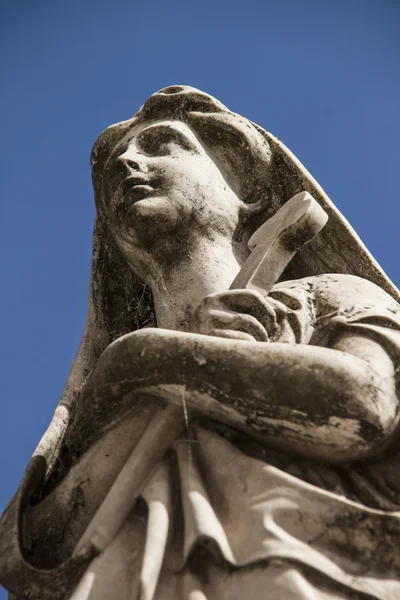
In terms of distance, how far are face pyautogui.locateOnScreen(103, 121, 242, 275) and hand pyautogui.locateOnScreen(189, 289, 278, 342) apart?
985 mm

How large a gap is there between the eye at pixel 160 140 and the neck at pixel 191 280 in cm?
65

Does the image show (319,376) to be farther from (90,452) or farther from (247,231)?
(247,231)

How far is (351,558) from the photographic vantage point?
3572 mm

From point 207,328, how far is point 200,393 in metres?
0.41

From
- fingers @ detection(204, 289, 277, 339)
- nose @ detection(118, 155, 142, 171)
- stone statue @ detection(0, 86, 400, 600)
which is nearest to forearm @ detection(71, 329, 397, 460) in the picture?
stone statue @ detection(0, 86, 400, 600)

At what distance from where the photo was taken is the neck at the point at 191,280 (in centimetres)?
511

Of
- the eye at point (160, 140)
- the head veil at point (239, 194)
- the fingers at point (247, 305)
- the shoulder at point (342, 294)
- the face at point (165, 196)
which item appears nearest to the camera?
the fingers at point (247, 305)

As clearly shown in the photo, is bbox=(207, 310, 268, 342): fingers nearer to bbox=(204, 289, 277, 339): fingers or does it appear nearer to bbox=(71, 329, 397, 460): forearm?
bbox=(204, 289, 277, 339): fingers

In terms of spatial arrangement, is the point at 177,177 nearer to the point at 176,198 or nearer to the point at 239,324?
the point at 176,198

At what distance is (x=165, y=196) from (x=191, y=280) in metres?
0.49

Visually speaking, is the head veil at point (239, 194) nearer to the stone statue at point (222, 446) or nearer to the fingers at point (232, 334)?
the stone statue at point (222, 446)

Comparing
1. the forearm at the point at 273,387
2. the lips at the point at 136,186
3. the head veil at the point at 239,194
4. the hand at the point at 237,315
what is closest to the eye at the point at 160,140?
the head veil at the point at 239,194

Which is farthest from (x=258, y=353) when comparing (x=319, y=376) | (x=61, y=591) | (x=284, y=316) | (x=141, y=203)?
(x=141, y=203)

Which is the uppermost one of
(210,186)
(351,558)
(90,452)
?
(210,186)
